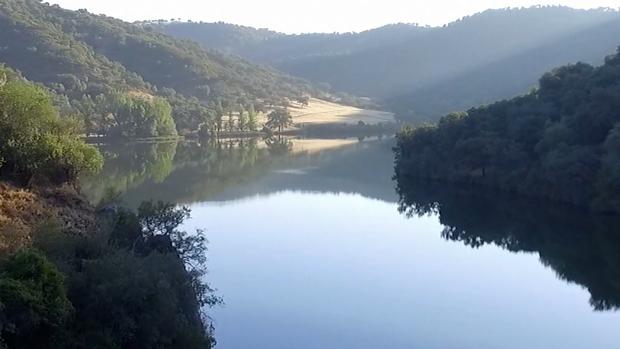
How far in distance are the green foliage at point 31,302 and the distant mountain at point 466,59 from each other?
289 ft

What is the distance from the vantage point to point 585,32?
11775 centimetres

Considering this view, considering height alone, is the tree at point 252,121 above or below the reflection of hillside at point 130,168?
above

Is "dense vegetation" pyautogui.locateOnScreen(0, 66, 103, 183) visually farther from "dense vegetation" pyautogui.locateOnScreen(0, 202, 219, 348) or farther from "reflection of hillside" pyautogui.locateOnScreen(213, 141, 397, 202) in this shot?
"reflection of hillside" pyautogui.locateOnScreen(213, 141, 397, 202)

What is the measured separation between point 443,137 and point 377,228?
16.9 metres

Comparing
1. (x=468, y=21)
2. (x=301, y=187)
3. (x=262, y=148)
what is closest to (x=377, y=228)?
(x=301, y=187)

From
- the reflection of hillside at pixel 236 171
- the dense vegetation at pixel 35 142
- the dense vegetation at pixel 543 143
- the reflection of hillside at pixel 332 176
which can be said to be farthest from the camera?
the reflection of hillside at pixel 332 176

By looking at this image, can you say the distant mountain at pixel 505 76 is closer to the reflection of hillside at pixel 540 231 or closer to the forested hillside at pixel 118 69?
the forested hillside at pixel 118 69

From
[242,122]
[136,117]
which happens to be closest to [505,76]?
[242,122]

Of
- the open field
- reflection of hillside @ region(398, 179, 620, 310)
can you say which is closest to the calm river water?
reflection of hillside @ region(398, 179, 620, 310)

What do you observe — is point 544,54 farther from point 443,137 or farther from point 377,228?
point 377,228

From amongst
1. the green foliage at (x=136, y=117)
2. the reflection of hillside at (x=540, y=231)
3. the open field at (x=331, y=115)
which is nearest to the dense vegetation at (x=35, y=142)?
the reflection of hillside at (x=540, y=231)

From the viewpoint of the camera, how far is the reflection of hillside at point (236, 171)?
4375 cm

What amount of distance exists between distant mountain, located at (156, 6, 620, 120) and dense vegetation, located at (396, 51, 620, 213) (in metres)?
47.7

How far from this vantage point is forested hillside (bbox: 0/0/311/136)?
76750 millimetres
